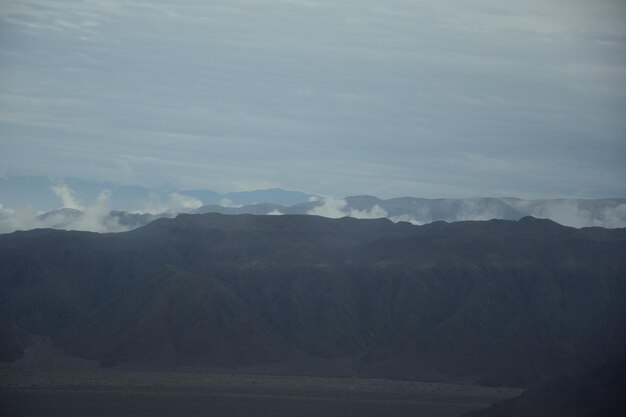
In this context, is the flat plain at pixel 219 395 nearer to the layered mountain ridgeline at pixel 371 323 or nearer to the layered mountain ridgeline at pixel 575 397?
the layered mountain ridgeline at pixel 371 323

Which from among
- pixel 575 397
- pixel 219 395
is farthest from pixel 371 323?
pixel 575 397

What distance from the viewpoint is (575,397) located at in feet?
327

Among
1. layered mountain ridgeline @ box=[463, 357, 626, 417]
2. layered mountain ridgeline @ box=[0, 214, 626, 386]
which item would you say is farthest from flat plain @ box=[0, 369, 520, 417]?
layered mountain ridgeline @ box=[463, 357, 626, 417]

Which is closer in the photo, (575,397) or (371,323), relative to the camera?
(575,397)

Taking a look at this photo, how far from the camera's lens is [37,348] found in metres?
177

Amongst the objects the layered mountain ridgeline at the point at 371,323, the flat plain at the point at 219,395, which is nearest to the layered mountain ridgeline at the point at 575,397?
the flat plain at the point at 219,395

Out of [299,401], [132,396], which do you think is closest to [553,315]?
[299,401]

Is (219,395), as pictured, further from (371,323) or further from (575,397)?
(371,323)

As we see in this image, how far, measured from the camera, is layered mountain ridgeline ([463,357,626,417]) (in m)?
93.1

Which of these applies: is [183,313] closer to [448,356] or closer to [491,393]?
[448,356]

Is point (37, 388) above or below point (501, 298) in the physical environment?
below

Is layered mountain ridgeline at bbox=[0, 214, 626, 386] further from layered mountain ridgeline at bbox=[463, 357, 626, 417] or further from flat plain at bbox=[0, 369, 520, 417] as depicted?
layered mountain ridgeline at bbox=[463, 357, 626, 417]

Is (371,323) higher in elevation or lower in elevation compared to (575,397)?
higher

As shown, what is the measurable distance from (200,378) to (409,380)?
101 ft
